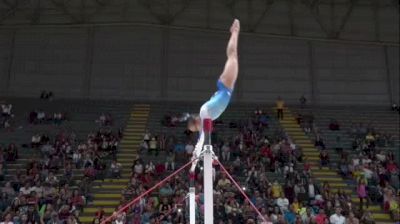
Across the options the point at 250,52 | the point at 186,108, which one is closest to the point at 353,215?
the point at 186,108

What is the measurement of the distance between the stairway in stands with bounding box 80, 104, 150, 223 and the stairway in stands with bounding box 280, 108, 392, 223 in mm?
5573

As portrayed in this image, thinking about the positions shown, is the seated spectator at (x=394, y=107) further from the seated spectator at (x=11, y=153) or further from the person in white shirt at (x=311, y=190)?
the seated spectator at (x=11, y=153)

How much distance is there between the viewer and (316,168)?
18.3 metres

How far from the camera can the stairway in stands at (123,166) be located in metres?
15.4

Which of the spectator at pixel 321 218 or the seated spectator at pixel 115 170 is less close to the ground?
the seated spectator at pixel 115 170

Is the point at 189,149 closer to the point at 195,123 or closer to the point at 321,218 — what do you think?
Result: the point at 321,218

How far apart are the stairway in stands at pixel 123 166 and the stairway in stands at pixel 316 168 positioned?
5.57 m

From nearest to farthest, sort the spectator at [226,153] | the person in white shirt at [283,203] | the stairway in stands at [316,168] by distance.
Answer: the person in white shirt at [283,203] < the stairway in stands at [316,168] < the spectator at [226,153]

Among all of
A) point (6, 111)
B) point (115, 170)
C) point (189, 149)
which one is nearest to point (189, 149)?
point (189, 149)

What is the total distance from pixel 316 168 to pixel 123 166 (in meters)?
6.22

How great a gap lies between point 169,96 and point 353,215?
11.6m

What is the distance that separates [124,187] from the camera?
16.4 m

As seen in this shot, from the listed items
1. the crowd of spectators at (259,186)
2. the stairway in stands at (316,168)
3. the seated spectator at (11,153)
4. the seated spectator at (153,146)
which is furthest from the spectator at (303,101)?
the seated spectator at (11,153)

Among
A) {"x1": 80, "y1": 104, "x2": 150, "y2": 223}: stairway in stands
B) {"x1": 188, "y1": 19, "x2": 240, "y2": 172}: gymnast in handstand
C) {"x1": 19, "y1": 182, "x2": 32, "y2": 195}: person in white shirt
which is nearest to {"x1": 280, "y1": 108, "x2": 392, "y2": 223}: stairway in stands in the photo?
{"x1": 80, "y1": 104, "x2": 150, "y2": 223}: stairway in stands
